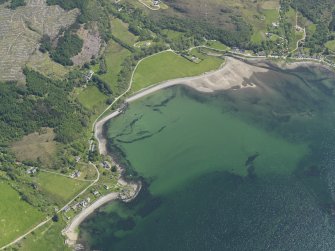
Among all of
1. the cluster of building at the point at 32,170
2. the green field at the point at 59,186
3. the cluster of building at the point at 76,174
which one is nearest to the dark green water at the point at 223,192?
the green field at the point at 59,186

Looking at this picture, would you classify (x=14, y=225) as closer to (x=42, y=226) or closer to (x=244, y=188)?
(x=42, y=226)

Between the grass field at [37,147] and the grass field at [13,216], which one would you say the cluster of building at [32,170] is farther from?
the grass field at [13,216]

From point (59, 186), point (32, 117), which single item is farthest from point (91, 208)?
point (32, 117)

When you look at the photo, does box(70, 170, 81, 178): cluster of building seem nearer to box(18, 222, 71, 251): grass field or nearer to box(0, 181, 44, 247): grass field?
box(0, 181, 44, 247): grass field

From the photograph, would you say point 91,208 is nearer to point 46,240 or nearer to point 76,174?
point 76,174

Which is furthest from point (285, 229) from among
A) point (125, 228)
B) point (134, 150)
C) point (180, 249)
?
point (134, 150)
